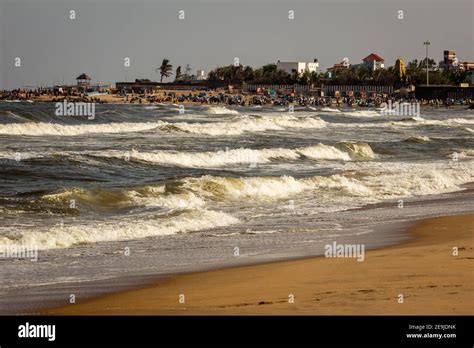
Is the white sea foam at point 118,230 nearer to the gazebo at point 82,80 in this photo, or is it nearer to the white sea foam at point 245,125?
the white sea foam at point 245,125

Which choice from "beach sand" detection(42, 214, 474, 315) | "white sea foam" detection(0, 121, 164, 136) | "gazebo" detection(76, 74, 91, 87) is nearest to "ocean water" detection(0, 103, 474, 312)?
"beach sand" detection(42, 214, 474, 315)

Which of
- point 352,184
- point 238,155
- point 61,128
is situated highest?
point 61,128

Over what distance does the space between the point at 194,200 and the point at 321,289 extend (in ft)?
Result: 33.7

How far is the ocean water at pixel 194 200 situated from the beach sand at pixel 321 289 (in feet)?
3.28

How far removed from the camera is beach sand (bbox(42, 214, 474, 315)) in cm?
977

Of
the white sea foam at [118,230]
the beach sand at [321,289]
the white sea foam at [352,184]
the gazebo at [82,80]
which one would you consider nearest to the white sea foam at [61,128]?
the white sea foam at [352,184]

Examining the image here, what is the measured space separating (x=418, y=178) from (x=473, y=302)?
17.6m

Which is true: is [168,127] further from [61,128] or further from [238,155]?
[238,155]

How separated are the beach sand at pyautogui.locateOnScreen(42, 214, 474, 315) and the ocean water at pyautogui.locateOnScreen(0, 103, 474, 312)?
100 cm

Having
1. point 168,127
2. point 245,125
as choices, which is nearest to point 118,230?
point 168,127

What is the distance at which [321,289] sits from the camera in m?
11.1
